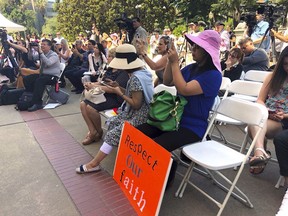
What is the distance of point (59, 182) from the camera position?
2.95 m

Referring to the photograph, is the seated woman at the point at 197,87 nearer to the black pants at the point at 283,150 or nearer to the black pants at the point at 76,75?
the black pants at the point at 283,150

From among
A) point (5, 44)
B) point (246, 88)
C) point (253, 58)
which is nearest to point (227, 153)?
point (246, 88)

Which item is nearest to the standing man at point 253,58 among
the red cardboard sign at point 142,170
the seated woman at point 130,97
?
the seated woman at point 130,97

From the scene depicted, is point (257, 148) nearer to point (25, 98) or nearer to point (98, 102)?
point (98, 102)

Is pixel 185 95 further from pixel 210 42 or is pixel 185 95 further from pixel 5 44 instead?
pixel 5 44

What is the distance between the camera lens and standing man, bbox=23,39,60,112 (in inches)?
228

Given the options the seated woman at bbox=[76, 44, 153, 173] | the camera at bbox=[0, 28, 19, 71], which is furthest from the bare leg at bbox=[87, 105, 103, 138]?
the camera at bbox=[0, 28, 19, 71]

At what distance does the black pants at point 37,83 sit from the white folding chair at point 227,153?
432 cm

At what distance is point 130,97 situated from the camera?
2916 mm

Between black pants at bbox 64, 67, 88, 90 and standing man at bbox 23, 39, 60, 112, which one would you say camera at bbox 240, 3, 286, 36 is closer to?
black pants at bbox 64, 67, 88, 90

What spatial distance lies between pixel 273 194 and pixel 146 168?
1.45m

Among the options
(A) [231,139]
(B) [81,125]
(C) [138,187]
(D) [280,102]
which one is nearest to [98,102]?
(B) [81,125]

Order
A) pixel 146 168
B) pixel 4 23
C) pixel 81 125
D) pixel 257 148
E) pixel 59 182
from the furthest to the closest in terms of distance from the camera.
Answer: pixel 4 23 → pixel 81 125 → pixel 59 182 → pixel 257 148 → pixel 146 168

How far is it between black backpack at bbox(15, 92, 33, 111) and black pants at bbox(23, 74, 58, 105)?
0.09m
